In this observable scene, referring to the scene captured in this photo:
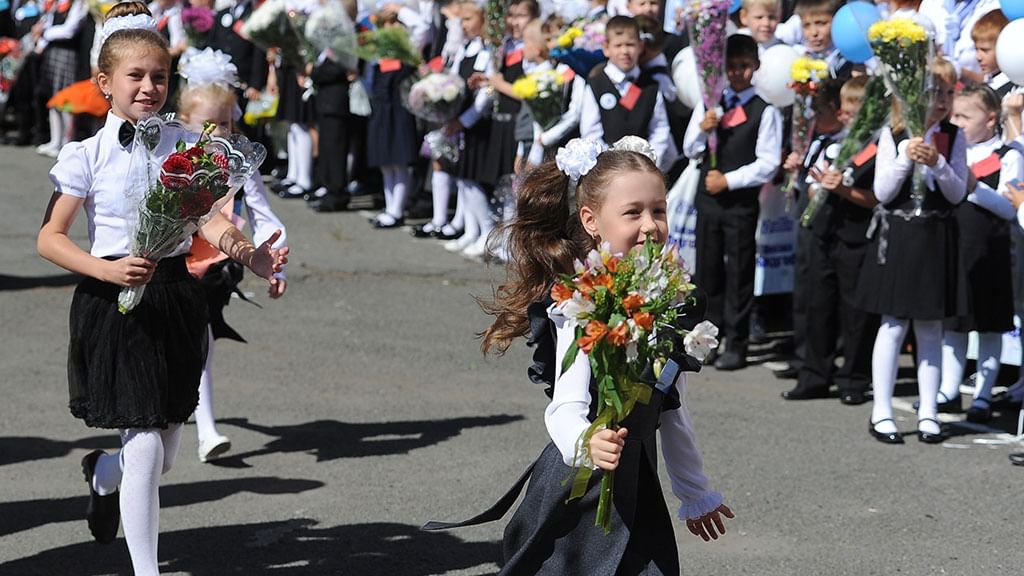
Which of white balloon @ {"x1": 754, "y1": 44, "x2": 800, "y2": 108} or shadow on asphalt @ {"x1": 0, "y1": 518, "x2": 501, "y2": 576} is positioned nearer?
shadow on asphalt @ {"x1": 0, "y1": 518, "x2": 501, "y2": 576}

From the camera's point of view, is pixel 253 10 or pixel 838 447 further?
pixel 253 10

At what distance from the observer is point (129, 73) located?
478 cm

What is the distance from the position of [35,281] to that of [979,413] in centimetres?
710

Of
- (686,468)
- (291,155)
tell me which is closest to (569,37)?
(291,155)

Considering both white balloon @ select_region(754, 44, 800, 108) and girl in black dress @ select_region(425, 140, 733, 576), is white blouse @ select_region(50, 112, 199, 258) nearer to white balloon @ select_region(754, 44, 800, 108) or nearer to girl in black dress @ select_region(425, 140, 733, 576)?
girl in black dress @ select_region(425, 140, 733, 576)

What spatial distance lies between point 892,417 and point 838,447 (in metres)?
0.41

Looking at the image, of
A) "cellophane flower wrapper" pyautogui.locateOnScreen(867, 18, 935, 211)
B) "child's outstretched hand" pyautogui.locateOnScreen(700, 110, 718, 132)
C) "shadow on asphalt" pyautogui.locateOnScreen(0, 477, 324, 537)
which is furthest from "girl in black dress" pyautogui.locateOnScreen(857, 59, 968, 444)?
"shadow on asphalt" pyautogui.locateOnScreen(0, 477, 324, 537)

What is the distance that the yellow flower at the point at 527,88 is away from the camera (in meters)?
10.5

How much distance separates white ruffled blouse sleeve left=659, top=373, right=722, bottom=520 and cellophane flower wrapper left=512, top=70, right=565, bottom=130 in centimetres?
664

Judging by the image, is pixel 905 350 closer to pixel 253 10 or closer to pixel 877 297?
pixel 877 297

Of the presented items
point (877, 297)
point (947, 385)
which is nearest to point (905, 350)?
point (947, 385)

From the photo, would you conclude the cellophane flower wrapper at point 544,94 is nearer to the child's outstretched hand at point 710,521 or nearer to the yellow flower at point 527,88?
the yellow flower at point 527,88

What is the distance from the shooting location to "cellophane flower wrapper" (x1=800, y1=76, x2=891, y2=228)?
7.59 meters

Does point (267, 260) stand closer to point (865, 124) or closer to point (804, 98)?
point (865, 124)
